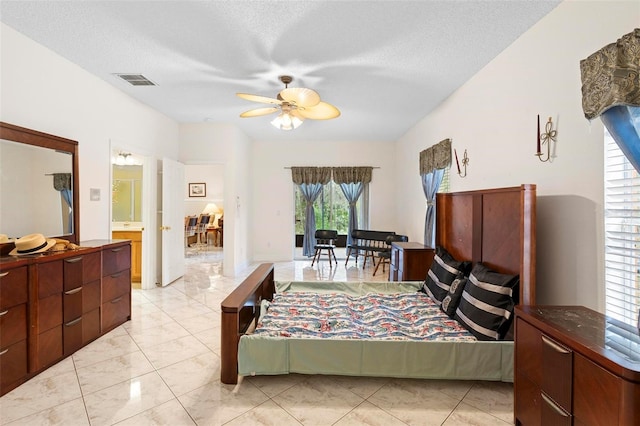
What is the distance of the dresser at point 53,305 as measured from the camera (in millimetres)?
1961

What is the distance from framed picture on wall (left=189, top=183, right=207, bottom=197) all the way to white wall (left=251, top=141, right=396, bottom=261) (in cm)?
386

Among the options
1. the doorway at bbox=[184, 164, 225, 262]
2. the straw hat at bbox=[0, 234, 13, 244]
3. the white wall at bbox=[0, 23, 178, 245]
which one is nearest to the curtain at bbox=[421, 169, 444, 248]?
the white wall at bbox=[0, 23, 178, 245]

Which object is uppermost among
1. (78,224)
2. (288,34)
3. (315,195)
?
(288,34)

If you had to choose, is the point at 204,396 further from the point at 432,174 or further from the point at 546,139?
the point at 432,174

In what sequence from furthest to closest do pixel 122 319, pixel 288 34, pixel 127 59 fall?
pixel 122 319 < pixel 127 59 < pixel 288 34

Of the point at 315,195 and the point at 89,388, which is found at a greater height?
the point at 315,195

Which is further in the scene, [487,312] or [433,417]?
[487,312]

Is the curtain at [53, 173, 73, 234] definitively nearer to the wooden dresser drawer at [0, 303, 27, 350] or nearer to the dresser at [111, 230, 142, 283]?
the wooden dresser drawer at [0, 303, 27, 350]

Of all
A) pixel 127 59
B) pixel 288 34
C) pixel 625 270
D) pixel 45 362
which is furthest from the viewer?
pixel 127 59

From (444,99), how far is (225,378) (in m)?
3.99

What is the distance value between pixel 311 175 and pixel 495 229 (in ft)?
15.0

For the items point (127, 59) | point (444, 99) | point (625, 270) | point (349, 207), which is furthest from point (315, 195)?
point (625, 270)

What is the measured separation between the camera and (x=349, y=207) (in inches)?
264

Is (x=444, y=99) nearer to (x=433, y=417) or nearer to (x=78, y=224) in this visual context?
(x=433, y=417)
